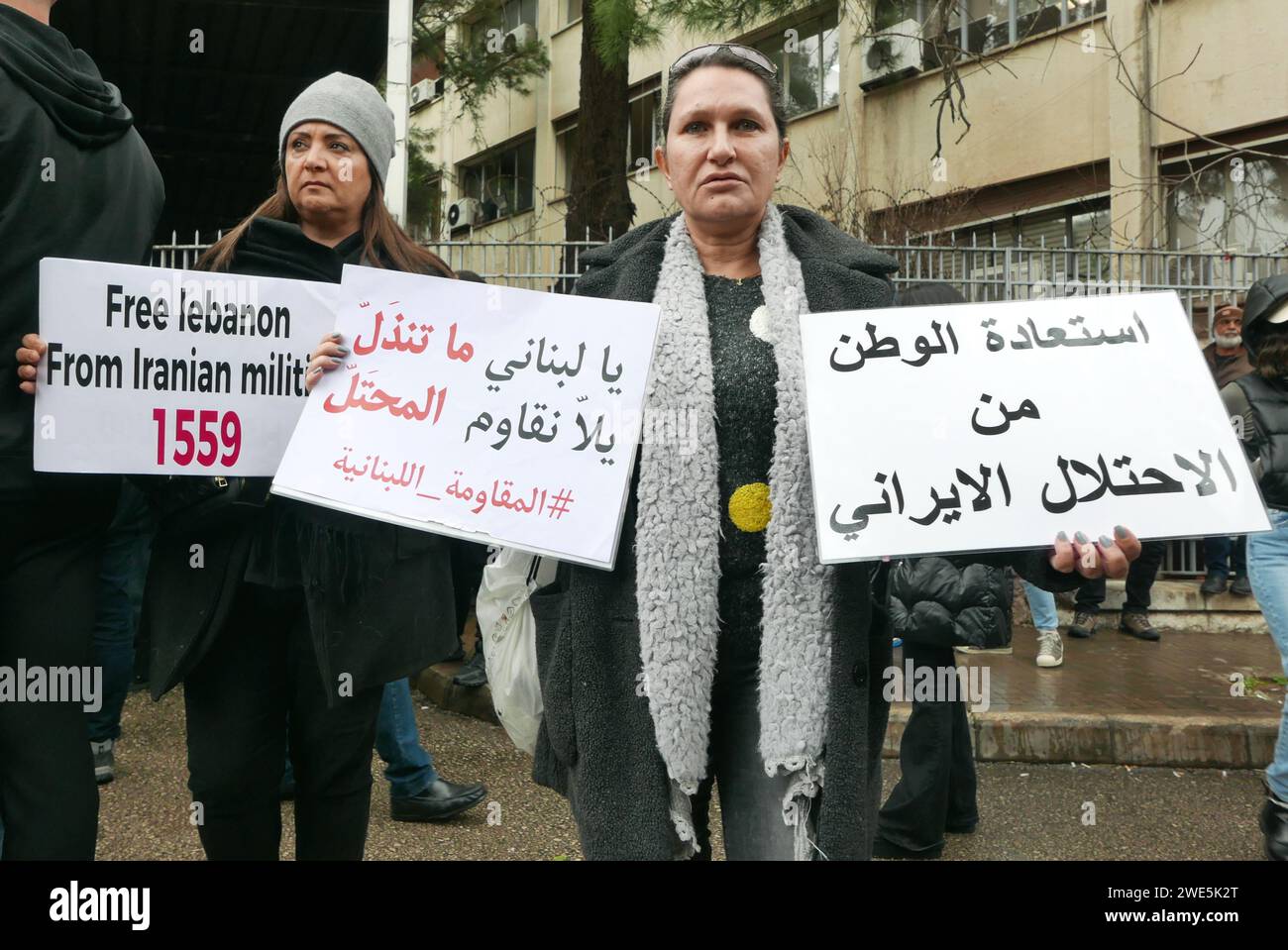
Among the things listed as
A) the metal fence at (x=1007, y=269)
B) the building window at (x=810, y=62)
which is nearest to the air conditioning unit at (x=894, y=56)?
the building window at (x=810, y=62)

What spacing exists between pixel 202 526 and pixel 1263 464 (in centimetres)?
372

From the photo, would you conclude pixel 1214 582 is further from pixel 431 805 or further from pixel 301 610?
pixel 301 610

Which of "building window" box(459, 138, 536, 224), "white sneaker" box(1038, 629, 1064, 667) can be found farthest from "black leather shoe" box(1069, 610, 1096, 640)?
"building window" box(459, 138, 536, 224)

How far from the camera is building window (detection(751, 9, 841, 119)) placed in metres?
15.0

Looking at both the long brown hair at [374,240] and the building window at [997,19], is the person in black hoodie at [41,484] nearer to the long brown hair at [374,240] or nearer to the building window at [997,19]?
the long brown hair at [374,240]

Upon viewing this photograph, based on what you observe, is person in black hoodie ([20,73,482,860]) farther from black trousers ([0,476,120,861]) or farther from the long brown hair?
black trousers ([0,476,120,861])

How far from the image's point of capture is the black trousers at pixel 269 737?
2.17 meters

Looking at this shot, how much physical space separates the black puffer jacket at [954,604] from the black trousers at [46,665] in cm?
249

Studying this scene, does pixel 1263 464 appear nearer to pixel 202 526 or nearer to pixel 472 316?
pixel 472 316

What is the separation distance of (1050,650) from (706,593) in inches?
201

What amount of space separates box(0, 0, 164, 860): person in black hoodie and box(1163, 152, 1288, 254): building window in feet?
36.1

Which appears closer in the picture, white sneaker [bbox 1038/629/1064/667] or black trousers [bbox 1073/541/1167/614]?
white sneaker [bbox 1038/629/1064/667]
